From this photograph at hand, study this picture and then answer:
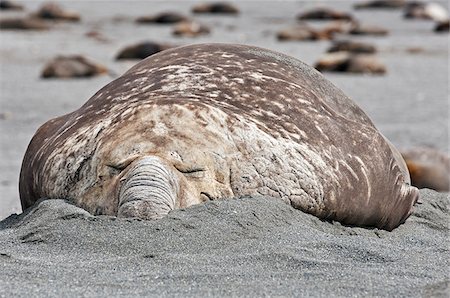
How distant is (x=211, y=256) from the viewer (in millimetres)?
3617

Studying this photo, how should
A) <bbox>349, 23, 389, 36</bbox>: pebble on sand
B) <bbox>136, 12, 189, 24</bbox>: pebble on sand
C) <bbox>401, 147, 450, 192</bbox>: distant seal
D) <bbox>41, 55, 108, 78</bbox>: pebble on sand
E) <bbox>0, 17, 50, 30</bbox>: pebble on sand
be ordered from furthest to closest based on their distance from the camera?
<bbox>136, 12, 189, 24</bbox>: pebble on sand < <bbox>349, 23, 389, 36</bbox>: pebble on sand < <bbox>0, 17, 50, 30</bbox>: pebble on sand < <bbox>41, 55, 108, 78</bbox>: pebble on sand < <bbox>401, 147, 450, 192</bbox>: distant seal

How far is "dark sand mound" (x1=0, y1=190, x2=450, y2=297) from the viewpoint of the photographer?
10.8 ft

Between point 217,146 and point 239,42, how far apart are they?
14.1 m

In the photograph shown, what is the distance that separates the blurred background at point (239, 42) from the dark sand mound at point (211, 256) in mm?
2309

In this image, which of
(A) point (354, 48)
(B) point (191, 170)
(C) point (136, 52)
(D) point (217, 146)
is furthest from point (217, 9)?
(B) point (191, 170)

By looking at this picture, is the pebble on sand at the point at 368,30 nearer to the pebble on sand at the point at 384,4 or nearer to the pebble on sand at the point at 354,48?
the pebble on sand at the point at 354,48

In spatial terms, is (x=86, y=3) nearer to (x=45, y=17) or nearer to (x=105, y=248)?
(x=45, y=17)

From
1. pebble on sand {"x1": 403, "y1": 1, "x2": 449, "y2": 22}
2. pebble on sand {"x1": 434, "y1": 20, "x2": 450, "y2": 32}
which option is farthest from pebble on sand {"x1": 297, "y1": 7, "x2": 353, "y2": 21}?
pebble on sand {"x1": 434, "y1": 20, "x2": 450, "y2": 32}

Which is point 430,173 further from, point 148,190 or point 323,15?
point 323,15

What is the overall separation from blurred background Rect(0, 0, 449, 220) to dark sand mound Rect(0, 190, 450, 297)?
2309 millimetres

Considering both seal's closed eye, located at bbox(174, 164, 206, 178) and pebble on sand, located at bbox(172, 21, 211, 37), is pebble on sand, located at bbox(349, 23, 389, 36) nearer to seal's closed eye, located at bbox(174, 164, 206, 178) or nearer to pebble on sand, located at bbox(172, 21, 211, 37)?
pebble on sand, located at bbox(172, 21, 211, 37)

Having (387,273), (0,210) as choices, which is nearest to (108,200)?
(387,273)

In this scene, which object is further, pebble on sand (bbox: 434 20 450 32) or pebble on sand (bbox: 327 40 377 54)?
pebble on sand (bbox: 434 20 450 32)

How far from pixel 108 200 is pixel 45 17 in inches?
782
